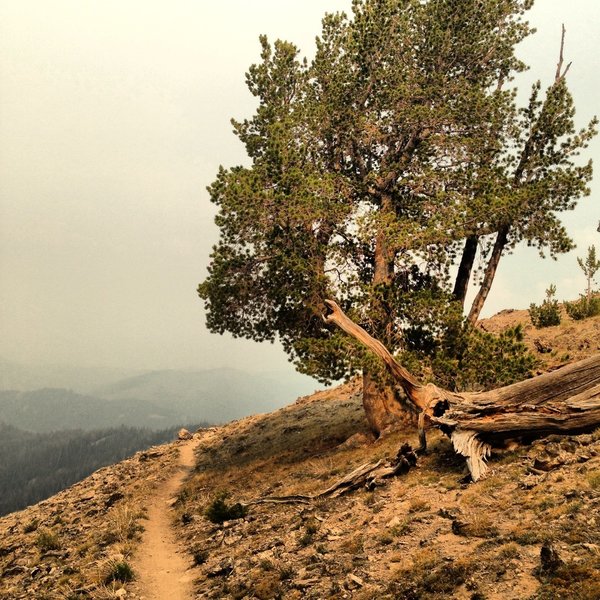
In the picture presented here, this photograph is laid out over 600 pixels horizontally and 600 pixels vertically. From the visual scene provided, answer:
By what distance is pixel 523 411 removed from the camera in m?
13.6

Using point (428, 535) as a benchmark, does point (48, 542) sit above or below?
below

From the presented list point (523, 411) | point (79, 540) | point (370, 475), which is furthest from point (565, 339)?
point (79, 540)

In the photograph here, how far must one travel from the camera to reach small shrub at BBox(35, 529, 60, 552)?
18.2 metres

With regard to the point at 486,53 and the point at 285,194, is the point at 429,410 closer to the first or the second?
the point at 285,194

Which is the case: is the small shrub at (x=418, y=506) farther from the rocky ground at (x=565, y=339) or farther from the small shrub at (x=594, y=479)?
the rocky ground at (x=565, y=339)

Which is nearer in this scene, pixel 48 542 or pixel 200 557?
pixel 200 557

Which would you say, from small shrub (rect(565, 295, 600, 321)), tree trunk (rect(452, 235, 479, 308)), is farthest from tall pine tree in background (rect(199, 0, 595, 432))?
small shrub (rect(565, 295, 600, 321))

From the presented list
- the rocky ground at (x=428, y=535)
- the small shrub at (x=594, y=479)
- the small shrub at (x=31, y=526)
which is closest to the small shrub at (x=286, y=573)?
the rocky ground at (x=428, y=535)

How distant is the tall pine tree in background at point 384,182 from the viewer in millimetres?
19953

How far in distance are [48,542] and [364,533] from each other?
13.7 metres

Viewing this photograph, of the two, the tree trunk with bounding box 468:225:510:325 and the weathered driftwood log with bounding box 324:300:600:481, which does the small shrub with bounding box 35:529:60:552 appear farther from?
the tree trunk with bounding box 468:225:510:325

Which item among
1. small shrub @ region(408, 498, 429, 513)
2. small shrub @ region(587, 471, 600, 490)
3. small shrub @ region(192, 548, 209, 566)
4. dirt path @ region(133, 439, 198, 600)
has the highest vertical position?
small shrub @ region(587, 471, 600, 490)

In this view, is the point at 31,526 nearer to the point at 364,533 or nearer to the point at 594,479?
the point at 364,533

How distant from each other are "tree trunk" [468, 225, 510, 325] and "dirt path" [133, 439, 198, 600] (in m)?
15.4
